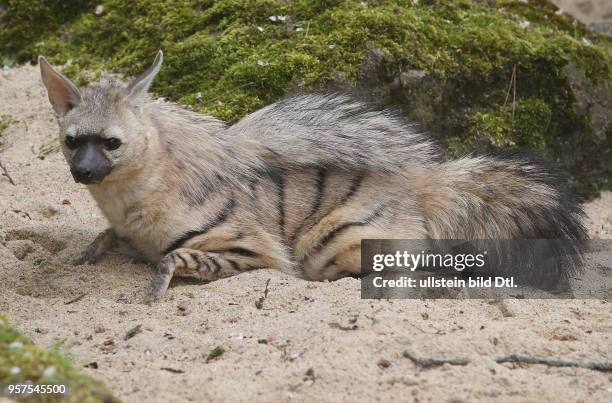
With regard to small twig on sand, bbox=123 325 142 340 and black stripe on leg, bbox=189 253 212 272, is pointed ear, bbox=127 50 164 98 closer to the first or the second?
black stripe on leg, bbox=189 253 212 272

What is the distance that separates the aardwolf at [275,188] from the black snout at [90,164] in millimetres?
16

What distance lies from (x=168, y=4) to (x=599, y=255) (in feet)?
14.9

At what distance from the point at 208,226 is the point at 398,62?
254 cm

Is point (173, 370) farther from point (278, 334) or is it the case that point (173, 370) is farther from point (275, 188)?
point (275, 188)

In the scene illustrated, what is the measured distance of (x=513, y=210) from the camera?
588 centimetres

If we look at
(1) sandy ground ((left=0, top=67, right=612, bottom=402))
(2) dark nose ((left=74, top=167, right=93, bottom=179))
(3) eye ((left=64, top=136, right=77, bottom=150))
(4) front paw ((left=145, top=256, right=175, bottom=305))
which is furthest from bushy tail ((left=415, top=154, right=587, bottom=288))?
(3) eye ((left=64, top=136, right=77, bottom=150))

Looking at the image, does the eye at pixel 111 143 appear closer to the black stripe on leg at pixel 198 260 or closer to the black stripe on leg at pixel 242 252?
the black stripe on leg at pixel 198 260

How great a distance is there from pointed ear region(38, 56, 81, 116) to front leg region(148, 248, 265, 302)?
1.21m

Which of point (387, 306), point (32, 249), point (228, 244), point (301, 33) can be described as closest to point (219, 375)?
point (387, 306)

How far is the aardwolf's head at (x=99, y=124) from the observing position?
543 centimetres

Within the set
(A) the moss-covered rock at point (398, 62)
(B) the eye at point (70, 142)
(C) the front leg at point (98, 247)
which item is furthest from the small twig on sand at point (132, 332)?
(A) the moss-covered rock at point (398, 62)

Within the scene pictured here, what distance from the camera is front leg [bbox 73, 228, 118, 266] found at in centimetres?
581

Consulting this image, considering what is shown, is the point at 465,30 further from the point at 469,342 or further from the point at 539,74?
the point at 469,342

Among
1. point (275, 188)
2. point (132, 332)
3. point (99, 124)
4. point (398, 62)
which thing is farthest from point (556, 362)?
point (398, 62)
